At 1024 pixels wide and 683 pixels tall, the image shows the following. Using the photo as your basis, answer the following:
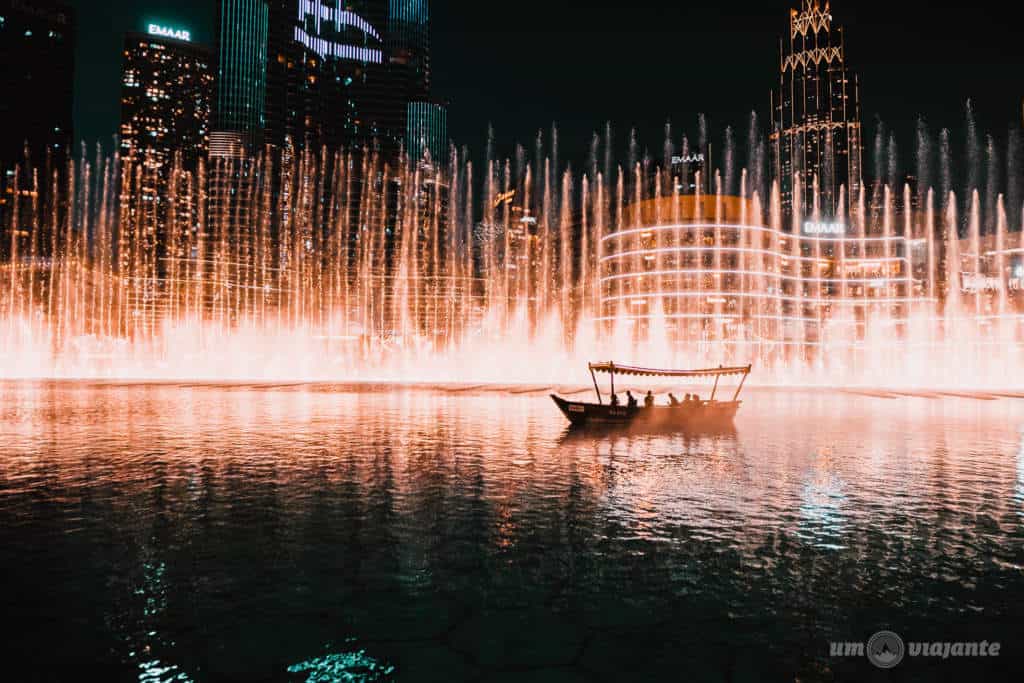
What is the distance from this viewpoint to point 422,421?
3156 centimetres

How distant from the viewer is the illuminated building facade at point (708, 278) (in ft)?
382

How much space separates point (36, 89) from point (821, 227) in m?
201

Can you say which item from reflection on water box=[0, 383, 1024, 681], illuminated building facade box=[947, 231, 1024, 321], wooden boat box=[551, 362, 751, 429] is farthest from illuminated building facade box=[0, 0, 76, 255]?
illuminated building facade box=[947, 231, 1024, 321]

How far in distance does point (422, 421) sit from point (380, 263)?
517 ft

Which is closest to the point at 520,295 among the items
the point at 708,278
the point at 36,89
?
the point at 708,278

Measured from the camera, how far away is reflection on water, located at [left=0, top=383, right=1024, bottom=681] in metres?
7.75

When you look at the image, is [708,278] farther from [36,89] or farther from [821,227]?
[36,89]

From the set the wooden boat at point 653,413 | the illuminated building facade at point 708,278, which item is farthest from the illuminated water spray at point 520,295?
the wooden boat at point 653,413

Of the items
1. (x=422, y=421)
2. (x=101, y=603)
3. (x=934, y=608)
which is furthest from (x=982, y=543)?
(x=422, y=421)

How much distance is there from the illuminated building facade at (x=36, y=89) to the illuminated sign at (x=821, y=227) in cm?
18012

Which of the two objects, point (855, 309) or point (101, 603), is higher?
point (855, 309)

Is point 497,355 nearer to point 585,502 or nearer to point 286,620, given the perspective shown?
point 585,502

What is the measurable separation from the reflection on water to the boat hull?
4830 millimetres

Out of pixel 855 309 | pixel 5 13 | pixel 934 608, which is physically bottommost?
pixel 934 608
